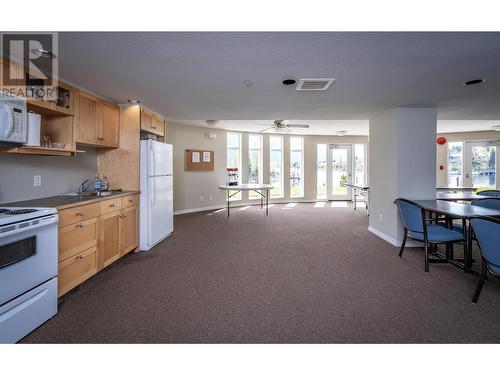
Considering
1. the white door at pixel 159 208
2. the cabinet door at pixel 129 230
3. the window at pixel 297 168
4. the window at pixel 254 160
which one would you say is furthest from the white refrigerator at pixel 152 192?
the window at pixel 297 168

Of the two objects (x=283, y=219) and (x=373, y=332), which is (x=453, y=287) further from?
(x=283, y=219)

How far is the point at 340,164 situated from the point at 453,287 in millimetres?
6949

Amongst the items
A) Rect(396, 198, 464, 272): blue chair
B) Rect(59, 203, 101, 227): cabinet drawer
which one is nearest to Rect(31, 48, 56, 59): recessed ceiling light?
Rect(59, 203, 101, 227): cabinet drawer

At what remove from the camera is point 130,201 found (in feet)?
11.4

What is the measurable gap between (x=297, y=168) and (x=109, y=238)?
705cm

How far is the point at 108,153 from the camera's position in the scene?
12.2 feet

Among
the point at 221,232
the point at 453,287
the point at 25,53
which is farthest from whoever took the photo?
the point at 221,232

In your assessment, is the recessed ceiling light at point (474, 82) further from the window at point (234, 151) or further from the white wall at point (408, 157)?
the window at point (234, 151)

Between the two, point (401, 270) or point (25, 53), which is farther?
point (401, 270)

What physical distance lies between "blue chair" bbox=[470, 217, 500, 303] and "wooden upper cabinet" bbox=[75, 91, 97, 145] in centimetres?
416

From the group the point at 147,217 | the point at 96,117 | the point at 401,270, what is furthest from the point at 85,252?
the point at 401,270

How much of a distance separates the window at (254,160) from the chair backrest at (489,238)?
21.2ft

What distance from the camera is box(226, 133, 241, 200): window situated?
7.95m

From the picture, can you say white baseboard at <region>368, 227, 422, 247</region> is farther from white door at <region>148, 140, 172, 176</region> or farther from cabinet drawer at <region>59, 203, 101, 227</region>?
cabinet drawer at <region>59, 203, 101, 227</region>
